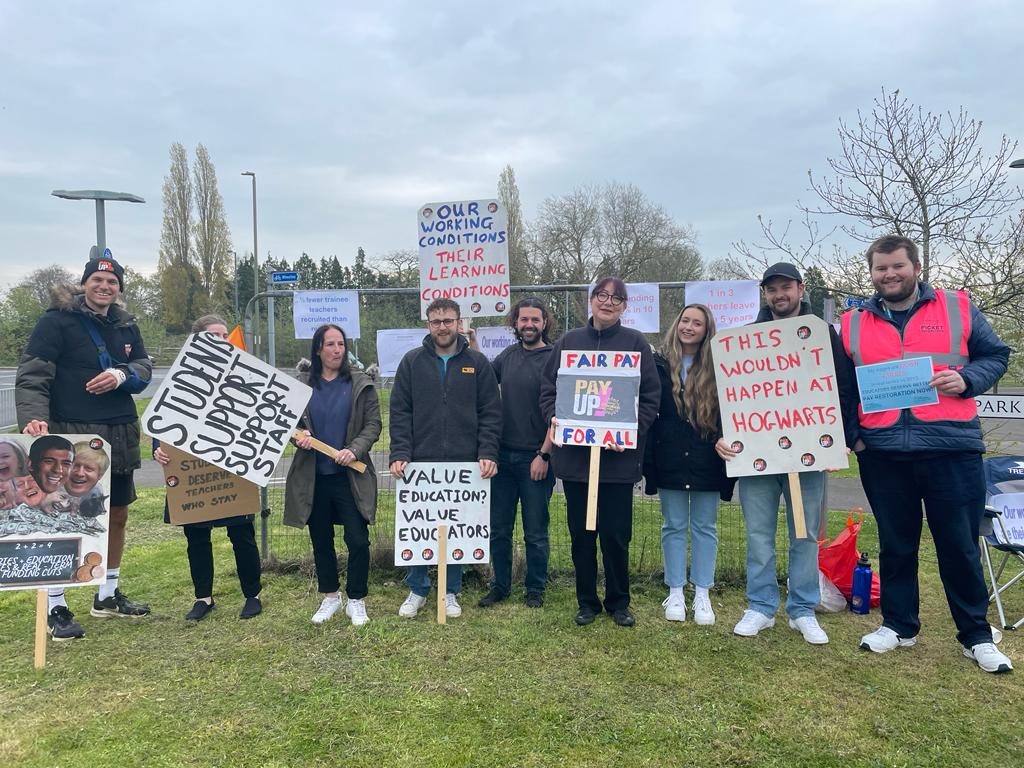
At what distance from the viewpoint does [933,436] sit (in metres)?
3.79

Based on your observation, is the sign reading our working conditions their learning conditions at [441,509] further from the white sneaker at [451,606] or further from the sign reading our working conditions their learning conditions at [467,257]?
the sign reading our working conditions their learning conditions at [467,257]

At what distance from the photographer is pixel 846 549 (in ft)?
16.2

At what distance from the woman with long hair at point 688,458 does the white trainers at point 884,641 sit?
942 millimetres

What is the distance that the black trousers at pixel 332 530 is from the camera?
4.67 meters

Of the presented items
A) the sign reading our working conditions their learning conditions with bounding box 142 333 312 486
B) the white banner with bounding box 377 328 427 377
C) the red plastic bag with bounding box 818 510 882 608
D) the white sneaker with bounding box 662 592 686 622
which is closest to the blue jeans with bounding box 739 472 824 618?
the white sneaker with bounding box 662 592 686 622

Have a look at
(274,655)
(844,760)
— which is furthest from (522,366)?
(844,760)

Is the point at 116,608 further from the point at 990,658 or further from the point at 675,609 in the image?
the point at 990,658

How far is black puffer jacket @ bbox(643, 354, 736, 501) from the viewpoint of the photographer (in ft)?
14.8

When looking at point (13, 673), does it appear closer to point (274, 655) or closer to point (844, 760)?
point (274, 655)

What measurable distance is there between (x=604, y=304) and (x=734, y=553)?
295 centimetres

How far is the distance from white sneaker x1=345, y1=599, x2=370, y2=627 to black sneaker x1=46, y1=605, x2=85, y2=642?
1.74m

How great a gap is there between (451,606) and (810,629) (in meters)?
2.42

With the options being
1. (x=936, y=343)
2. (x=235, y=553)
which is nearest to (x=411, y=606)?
(x=235, y=553)

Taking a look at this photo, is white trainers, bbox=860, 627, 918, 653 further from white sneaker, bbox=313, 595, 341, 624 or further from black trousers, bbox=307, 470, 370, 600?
white sneaker, bbox=313, 595, 341, 624
